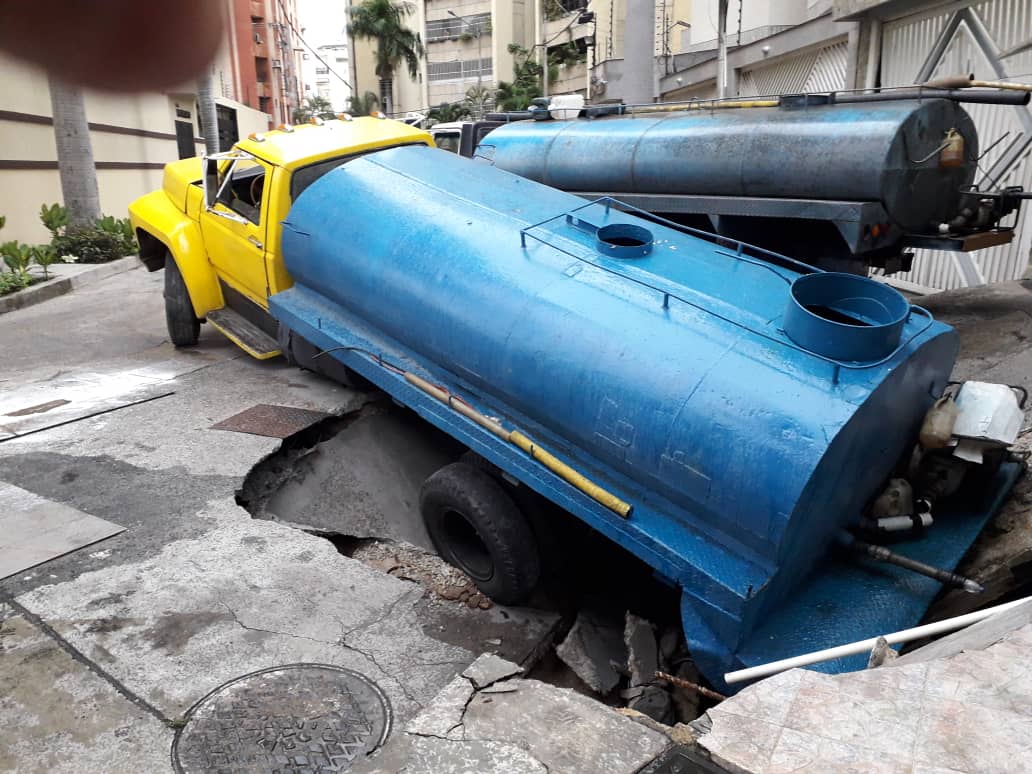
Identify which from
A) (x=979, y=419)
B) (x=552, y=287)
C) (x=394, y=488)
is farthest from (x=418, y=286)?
(x=979, y=419)

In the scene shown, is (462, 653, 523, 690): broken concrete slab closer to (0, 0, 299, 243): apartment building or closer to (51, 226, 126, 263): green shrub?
(0, 0, 299, 243): apartment building

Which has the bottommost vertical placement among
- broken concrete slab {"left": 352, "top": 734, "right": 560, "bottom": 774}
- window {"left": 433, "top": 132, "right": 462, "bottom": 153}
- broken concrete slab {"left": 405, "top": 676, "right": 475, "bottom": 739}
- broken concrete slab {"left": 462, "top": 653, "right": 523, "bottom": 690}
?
broken concrete slab {"left": 462, "top": 653, "right": 523, "bottom": 690}

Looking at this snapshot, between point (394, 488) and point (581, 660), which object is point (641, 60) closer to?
point (394, 488)

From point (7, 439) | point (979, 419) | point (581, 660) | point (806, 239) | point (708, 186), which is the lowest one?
point (581, 660)

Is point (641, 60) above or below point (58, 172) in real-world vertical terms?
above

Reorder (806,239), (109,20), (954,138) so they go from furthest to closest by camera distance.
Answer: (806,239) → (954,138) → (109,20)

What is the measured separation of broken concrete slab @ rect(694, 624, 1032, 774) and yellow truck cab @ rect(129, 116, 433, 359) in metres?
4.88

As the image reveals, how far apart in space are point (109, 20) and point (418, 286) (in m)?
4.10

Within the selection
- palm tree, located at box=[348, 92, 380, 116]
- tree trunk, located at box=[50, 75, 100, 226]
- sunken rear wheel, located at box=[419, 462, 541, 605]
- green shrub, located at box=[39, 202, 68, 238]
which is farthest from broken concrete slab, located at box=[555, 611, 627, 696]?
green shrub, located at box=[39, 202, 68, 238]

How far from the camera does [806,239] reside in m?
7.03

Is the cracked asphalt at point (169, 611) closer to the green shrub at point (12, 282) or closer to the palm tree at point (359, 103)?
the palm tree at point (359, 103)

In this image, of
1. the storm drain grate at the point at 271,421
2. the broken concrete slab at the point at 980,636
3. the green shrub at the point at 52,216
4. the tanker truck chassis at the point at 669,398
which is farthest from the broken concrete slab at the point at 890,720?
the green shrub at the point at 52,216

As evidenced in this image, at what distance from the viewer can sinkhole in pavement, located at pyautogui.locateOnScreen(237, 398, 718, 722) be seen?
3.78 meters

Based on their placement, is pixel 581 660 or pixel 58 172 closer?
pixel 58 172
